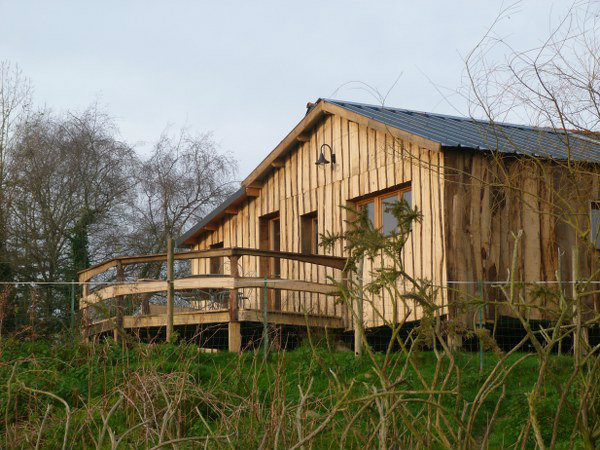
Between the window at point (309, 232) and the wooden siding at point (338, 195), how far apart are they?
0.12m

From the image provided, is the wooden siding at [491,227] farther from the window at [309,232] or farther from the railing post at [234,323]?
the window at [309,232]

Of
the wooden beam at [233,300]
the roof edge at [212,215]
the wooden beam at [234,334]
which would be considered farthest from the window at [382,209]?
the roof edge at [212,215]

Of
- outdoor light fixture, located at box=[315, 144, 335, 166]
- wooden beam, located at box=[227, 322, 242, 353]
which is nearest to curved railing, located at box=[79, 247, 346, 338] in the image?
wooden beam, located at box=[227, 322, 242, 353]

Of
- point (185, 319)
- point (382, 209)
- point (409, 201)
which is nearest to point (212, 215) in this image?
point (382, 209)

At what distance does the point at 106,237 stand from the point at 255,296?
11.8 metres

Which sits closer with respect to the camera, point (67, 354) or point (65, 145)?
point (67, 354)

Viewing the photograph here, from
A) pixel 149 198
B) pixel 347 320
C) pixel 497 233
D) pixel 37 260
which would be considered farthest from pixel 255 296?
pixel 149 198

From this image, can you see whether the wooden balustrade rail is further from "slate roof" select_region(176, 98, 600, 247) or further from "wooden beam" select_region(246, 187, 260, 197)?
"wooden beam" select_region(246, 187, 260, 197)

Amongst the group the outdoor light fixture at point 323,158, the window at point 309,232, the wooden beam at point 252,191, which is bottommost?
the window at point 309,232

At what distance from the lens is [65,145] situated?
87.6ft

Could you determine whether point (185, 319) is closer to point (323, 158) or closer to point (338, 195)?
point (338, 195)

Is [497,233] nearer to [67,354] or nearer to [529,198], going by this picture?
[529,198]

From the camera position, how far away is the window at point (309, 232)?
16.6 m

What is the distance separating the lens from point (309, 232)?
1683cm
